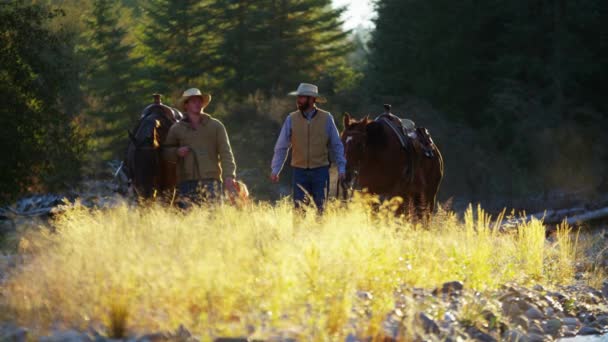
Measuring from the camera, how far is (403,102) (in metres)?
43.1

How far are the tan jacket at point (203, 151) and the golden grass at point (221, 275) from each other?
73.3 inches

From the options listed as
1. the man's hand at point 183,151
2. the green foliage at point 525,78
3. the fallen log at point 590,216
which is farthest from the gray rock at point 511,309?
the green foliage at point 525,78

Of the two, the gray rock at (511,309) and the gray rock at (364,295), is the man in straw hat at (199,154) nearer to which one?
the gray rock at (364,295)

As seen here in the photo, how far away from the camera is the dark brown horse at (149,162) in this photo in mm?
12859

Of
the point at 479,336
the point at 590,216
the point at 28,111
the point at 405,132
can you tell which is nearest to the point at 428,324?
the point at 479,336

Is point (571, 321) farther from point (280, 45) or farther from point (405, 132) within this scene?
point (280, 45)

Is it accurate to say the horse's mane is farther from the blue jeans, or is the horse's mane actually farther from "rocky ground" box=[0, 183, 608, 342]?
"rocky ground" box=[0, 183, 608, 342]

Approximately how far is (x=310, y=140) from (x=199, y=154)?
1357mm

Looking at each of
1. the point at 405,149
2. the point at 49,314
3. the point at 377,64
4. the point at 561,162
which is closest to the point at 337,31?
the point at 377,64

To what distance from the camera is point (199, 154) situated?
1148 centimetres

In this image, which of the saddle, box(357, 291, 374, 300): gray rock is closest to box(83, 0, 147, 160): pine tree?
the saddle

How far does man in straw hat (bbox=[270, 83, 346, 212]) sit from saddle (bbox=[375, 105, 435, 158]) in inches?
86.3

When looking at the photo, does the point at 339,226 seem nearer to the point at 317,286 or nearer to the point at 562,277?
the point at 317,286

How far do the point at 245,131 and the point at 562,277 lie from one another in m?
31.7
